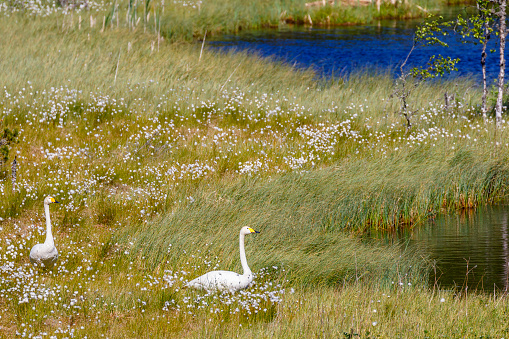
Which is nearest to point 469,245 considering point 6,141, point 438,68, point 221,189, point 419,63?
point 221,189

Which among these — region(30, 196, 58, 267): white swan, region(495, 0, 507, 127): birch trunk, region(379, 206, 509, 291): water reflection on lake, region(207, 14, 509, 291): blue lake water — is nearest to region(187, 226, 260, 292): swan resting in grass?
region(30, 196, 58, 267): white swan

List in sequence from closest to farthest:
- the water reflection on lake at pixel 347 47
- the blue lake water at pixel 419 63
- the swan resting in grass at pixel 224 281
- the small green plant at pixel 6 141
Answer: the swan resting in grass at pixel 224 281, the blue lake water at pixel 419 63, the small green plant at pixel 6 141, the water reflection on lake at pixel 347 47

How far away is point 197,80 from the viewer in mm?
17641

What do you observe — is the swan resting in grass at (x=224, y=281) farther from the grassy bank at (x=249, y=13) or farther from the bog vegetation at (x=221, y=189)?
the grassy bank at (x=249, y=13)

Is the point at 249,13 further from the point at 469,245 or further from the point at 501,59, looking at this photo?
the point at 469,245

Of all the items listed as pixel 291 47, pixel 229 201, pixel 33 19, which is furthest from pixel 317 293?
pixel 291 47

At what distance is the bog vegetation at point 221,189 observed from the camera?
7.18m

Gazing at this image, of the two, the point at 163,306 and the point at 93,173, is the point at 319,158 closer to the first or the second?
the point at 93,173

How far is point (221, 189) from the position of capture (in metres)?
11.1

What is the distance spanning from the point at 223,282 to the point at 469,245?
5263mm

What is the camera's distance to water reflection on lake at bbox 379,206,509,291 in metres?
9.35

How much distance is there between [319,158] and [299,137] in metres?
1.42

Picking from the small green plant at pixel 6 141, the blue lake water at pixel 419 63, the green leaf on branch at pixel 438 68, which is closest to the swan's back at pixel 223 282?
the blue lake water at pixel 419 63

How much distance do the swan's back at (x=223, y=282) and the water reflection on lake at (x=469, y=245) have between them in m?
3.18
